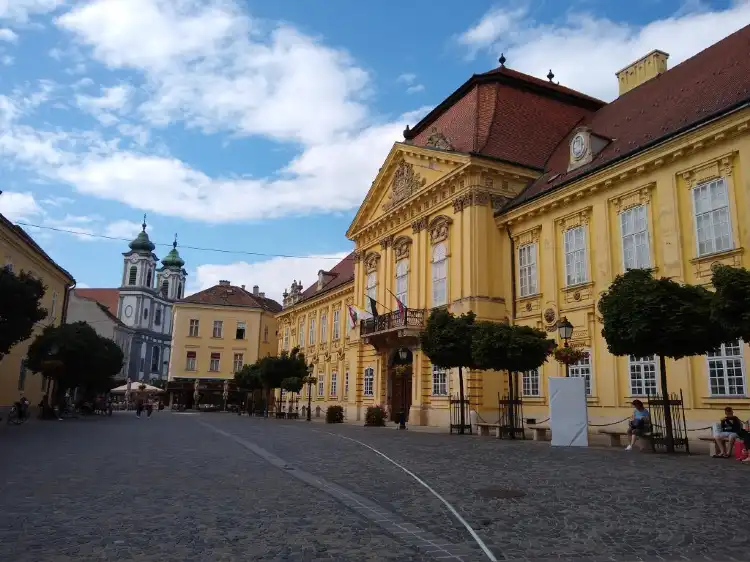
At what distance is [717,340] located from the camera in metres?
14.9

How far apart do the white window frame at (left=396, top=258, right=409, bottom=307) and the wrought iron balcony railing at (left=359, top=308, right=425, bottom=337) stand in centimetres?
158

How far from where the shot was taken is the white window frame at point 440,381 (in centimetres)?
2842

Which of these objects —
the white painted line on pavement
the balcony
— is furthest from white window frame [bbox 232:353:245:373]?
the white painted line on pavement

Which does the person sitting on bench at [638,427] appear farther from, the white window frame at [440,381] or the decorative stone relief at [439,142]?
the decorative stone relief at [439,142]

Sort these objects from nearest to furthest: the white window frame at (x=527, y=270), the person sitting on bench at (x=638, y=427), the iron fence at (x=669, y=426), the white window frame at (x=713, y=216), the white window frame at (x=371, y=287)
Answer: the iron fence at (x=669, y=426)
the person sitting on bench at (x=638, y=427)
the white window frame at (x=713, y=216)
the white window frame at (x=527, y=270)
the white window frame at (x=371, y=287)

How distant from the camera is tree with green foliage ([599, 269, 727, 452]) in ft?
48.2

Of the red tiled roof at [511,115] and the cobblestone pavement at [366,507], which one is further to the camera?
the red tiled roof at [511,115]

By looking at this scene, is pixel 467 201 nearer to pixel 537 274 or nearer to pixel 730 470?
pixel 537 274

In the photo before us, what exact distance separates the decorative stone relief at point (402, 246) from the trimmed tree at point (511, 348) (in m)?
12.8

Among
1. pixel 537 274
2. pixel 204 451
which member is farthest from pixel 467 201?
pixel 204 451

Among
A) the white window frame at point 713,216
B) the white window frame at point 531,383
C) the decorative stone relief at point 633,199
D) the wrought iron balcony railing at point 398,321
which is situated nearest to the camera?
the white window frame at point 713,216

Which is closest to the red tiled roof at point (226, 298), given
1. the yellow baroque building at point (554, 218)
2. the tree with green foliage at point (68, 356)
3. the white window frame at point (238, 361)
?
the white window frame at point (238, 361)

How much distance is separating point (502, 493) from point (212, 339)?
66.0 m

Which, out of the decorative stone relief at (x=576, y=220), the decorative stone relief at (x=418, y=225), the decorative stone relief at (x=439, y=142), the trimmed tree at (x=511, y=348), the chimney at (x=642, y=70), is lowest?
the trimmed tree at (x=511, y=348)
